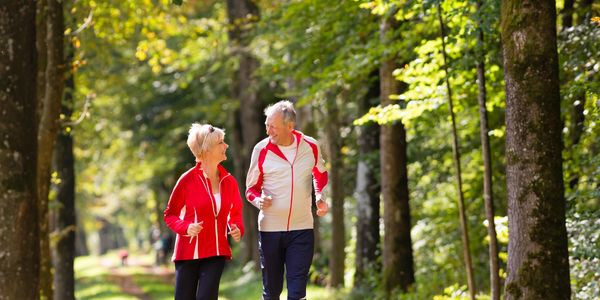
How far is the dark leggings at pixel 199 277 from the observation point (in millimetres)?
7773

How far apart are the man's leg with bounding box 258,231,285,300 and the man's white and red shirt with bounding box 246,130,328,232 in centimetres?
8

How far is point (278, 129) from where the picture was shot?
7.89 m

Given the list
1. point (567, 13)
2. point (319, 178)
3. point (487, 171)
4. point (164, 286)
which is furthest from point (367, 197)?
point (164, 286)

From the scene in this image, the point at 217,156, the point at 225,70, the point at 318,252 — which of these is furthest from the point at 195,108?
the point at 217,156

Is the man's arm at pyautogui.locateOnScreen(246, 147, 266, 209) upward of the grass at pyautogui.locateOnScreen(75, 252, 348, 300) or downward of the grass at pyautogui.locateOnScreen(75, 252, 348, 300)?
upward

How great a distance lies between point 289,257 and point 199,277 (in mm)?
785

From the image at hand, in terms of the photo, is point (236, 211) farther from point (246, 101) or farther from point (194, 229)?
point (246, 101)

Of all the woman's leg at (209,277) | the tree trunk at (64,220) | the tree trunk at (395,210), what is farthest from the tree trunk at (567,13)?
the tree trunk at (64,220)

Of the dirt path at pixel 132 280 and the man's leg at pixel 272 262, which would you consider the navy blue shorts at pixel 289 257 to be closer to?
the man's leg at pixel 272 262

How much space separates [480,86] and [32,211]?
5.08 m

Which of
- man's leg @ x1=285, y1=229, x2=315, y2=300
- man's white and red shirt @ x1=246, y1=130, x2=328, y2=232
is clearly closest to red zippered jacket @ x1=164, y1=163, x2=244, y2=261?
man's white and red shirt @ x1=246, y1=130, x2=328, y2=232

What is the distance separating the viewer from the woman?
25.3 feet

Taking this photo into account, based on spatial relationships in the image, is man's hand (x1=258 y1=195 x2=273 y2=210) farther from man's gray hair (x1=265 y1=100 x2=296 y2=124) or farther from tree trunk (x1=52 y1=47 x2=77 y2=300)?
tree trunk (x1=52 y1=47 x2=77 y2=300)

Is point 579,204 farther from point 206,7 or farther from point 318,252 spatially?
point 206,7
